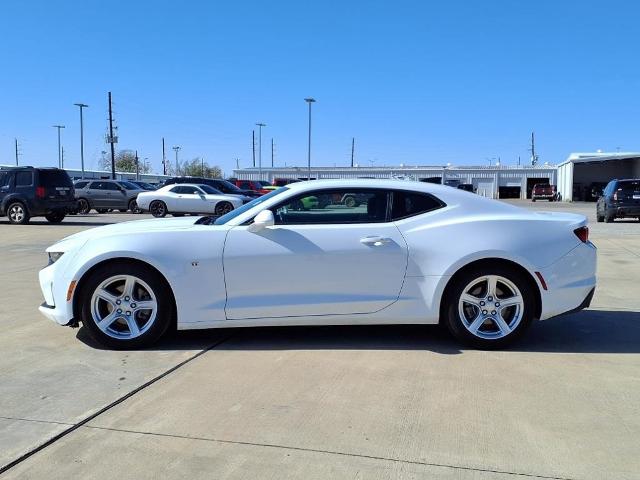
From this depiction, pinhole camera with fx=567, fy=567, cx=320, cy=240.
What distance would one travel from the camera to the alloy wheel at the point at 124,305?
4.75 meters

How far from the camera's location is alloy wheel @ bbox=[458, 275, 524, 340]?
15.8 feet

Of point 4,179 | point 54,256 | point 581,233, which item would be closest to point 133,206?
point 4,179

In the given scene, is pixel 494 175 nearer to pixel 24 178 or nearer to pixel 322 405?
pixel 24 178

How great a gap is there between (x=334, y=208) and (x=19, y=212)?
645 inches

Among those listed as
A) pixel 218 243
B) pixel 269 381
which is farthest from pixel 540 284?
pixel 218 243

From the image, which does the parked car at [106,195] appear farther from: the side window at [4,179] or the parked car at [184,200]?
the side window at [4,179]

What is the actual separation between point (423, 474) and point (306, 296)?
2.10 m

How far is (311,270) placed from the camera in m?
4.73

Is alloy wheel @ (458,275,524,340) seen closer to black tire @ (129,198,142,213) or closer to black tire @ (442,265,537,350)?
black tire @ (442,265,537,350)

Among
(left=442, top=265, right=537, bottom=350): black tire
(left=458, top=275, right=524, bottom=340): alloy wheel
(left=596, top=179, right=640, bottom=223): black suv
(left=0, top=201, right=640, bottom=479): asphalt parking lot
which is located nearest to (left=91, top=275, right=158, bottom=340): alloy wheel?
(left=0, top=201, right=640, bottom=479): asphalt parking lot

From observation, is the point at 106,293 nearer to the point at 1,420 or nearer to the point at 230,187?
the point at 1,420

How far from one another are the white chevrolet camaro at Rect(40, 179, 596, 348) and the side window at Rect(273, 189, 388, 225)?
30 millimetres

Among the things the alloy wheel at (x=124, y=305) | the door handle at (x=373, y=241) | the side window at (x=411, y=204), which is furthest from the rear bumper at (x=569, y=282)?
the alloy wheel at (x=124, y=305)

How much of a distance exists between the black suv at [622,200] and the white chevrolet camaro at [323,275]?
1805cm
